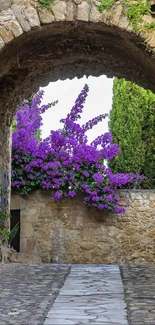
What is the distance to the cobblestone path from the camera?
3053mm

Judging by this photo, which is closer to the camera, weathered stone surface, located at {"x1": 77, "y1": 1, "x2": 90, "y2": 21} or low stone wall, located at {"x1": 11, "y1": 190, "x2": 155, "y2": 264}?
weathered stone surface, located at {"x1": 77, "y1": 1, "x2": 90, "y2": 21}

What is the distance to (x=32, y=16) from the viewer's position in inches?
196

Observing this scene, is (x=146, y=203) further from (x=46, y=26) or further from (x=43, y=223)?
(x=46, y=26)

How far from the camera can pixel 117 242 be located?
9055 mm

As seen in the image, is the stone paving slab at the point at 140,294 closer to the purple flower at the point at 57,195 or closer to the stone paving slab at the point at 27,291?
the stone paving slab at the point at 27,291

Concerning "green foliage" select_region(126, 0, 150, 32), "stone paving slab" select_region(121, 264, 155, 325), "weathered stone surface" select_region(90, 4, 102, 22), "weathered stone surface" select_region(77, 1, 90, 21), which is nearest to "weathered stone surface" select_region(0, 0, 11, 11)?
"weathered stone surface" select_region(77, 1, 90, 21)

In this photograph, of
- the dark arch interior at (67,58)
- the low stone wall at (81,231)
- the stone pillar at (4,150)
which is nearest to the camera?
the dark arch interior at (67,58)

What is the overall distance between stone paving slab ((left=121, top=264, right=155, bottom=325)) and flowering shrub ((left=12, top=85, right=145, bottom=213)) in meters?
2.97

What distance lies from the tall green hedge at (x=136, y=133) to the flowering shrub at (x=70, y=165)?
1001 millimetres

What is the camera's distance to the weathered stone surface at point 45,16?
16.4ft

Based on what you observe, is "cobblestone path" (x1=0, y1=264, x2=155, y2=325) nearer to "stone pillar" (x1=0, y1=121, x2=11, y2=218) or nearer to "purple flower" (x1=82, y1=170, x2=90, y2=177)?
"stone pillar" (x1=0, y1=121, x2=11, y2=218)

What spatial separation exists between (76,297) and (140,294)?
502mm

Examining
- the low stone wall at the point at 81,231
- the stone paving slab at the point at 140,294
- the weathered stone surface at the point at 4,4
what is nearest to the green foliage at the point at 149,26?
the weathered stone surface at the point at 4,4

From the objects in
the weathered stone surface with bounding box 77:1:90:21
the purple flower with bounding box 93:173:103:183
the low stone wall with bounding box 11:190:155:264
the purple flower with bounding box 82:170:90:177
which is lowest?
the low stone wall with bounding box 11:190:155:264
